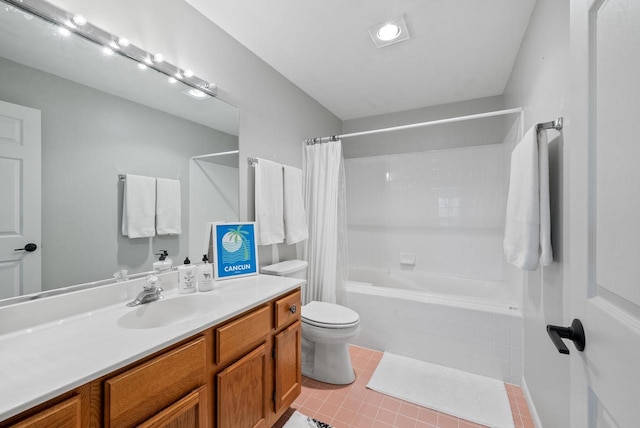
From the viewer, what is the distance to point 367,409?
1.72m

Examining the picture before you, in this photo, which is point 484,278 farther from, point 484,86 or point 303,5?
point 303,5

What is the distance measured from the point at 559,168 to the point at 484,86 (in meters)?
1.75

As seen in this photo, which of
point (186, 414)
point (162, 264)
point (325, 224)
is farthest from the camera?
point (325, 224)

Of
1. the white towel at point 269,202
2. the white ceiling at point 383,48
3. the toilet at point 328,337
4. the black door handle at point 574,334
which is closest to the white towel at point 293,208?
the white towel at point 269,202

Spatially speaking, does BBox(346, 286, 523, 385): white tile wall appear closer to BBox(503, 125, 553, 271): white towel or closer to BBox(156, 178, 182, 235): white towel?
BBox(503, 125, 553, 271): white towel

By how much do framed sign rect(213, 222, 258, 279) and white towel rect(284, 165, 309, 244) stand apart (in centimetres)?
41

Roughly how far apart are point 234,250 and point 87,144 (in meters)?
0.92

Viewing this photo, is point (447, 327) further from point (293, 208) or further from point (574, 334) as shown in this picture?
point (574, 334)

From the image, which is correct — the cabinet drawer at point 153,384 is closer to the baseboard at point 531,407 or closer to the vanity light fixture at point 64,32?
the vanity light fixture at point 64,32

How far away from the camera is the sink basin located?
1158 mm

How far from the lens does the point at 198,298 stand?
1.37 metres

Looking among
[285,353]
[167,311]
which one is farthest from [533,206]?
[167,311]

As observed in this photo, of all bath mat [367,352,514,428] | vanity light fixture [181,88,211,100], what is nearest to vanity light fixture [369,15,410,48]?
vanity light fixture [181,88,211,100]

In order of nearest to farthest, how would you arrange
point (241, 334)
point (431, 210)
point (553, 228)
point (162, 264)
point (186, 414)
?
point (186, 414) → point (241, 334) → point (553, 228) → point (162, 264) → point (431, 210)
